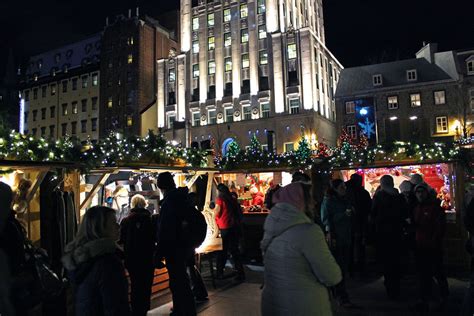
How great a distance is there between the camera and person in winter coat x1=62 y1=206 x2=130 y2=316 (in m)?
3.04

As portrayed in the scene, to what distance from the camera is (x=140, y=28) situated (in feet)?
161

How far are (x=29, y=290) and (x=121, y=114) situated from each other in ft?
162

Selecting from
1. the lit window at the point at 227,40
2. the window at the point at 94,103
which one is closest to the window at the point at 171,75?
the lit window at the point at 227,40

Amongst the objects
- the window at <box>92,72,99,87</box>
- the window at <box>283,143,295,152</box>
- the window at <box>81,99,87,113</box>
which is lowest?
the window at <box>283,143,295,152</box>

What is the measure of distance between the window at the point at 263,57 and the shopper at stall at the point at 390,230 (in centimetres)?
3795

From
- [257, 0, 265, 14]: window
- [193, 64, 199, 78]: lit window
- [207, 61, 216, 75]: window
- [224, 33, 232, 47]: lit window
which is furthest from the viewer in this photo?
[193, 64, 199, 78]: lit window

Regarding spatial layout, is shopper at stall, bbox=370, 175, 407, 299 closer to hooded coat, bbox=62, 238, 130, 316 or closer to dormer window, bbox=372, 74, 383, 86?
hooded coat, bbox=62, 238, 130, 316

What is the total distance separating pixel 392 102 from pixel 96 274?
38.7 m

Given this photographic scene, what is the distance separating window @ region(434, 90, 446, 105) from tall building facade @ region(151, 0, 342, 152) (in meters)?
10.9

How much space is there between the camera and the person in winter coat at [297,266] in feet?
9.61

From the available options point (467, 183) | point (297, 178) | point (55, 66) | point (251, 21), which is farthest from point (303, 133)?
point (55, 66)

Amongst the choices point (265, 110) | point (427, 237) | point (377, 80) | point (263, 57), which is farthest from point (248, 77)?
point (427, 237)

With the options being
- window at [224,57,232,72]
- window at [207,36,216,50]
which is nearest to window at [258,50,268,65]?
window at [224,57,232,72]

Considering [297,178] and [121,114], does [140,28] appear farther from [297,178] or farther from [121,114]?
[297,178]
